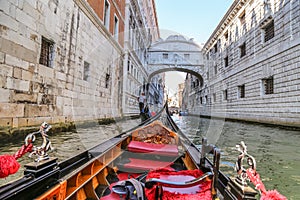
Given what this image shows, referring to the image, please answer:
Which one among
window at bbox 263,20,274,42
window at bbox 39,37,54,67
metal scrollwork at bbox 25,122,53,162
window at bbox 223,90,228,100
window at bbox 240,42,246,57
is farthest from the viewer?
window at bbox 223,90,228,100

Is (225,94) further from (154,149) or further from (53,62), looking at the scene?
(154,149)

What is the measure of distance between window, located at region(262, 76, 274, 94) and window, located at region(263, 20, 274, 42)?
1.61 m

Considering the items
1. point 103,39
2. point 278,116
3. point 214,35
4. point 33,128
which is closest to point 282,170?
point 33,128

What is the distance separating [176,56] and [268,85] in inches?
352

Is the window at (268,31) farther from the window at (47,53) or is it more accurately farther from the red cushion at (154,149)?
the window at (47,53)

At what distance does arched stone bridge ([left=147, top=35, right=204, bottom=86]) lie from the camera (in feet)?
49.3

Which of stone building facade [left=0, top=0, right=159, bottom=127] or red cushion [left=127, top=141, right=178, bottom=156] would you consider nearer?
red cushion [left=127, top=141, right=178, bottom=156]

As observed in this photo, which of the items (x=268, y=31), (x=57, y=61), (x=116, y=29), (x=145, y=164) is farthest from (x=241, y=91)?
(x=145, y=164)

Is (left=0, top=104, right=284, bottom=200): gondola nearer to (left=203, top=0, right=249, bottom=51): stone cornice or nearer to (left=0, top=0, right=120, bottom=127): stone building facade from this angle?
(left=0, top=0, right=120, bottom=127): stone building facade

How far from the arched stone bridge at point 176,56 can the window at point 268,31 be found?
26.0 feet

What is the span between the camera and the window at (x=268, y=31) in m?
6.77

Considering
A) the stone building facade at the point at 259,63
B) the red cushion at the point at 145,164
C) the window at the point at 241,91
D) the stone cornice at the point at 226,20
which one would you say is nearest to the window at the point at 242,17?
the stone building facade at the point at 259,63

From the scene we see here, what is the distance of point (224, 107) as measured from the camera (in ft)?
36.2

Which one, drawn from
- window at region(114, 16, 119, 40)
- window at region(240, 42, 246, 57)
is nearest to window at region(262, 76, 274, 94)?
window at region(240, 42, 246, 57)
